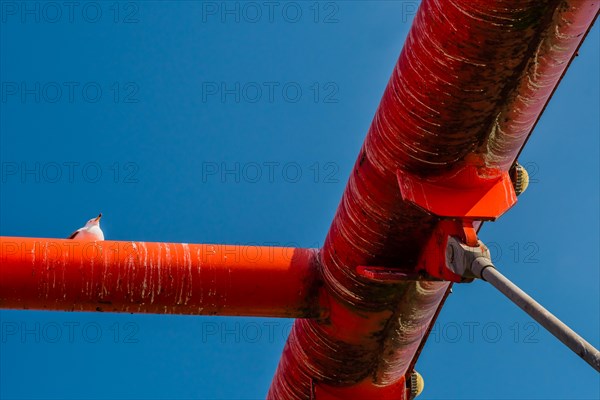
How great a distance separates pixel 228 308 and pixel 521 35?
8.26 ft

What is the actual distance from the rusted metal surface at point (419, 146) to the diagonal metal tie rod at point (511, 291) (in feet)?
1.48

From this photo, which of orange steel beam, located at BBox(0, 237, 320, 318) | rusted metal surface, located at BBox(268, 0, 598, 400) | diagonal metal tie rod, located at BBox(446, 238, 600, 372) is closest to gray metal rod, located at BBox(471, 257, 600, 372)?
diagonal metal tie rod, located at BBox(446, 238, 600, 372)

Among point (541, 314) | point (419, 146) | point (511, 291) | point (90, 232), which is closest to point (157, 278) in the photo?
point (90, 232)

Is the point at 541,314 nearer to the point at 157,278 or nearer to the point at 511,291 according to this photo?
the point at 511,291

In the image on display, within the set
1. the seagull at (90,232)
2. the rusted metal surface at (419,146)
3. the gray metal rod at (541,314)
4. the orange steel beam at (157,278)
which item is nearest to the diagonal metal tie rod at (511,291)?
the gray metal rod at (541,314)

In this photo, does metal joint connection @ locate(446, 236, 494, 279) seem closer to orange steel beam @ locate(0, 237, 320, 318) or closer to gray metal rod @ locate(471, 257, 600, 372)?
gray metal rod @ locate(471, 257, 600, 372)

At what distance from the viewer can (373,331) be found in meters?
5.41

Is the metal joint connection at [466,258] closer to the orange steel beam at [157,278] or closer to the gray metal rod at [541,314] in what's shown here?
the gray metal rod at [541,314]

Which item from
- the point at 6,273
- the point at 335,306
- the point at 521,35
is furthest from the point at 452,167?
the point at 6,273

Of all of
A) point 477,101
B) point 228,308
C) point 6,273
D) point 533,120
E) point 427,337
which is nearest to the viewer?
point 477,101

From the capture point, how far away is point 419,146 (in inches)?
169

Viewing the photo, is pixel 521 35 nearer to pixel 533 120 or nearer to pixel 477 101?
pixel 477 101

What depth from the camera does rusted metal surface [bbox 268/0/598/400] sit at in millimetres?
3818

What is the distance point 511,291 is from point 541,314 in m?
0.26
